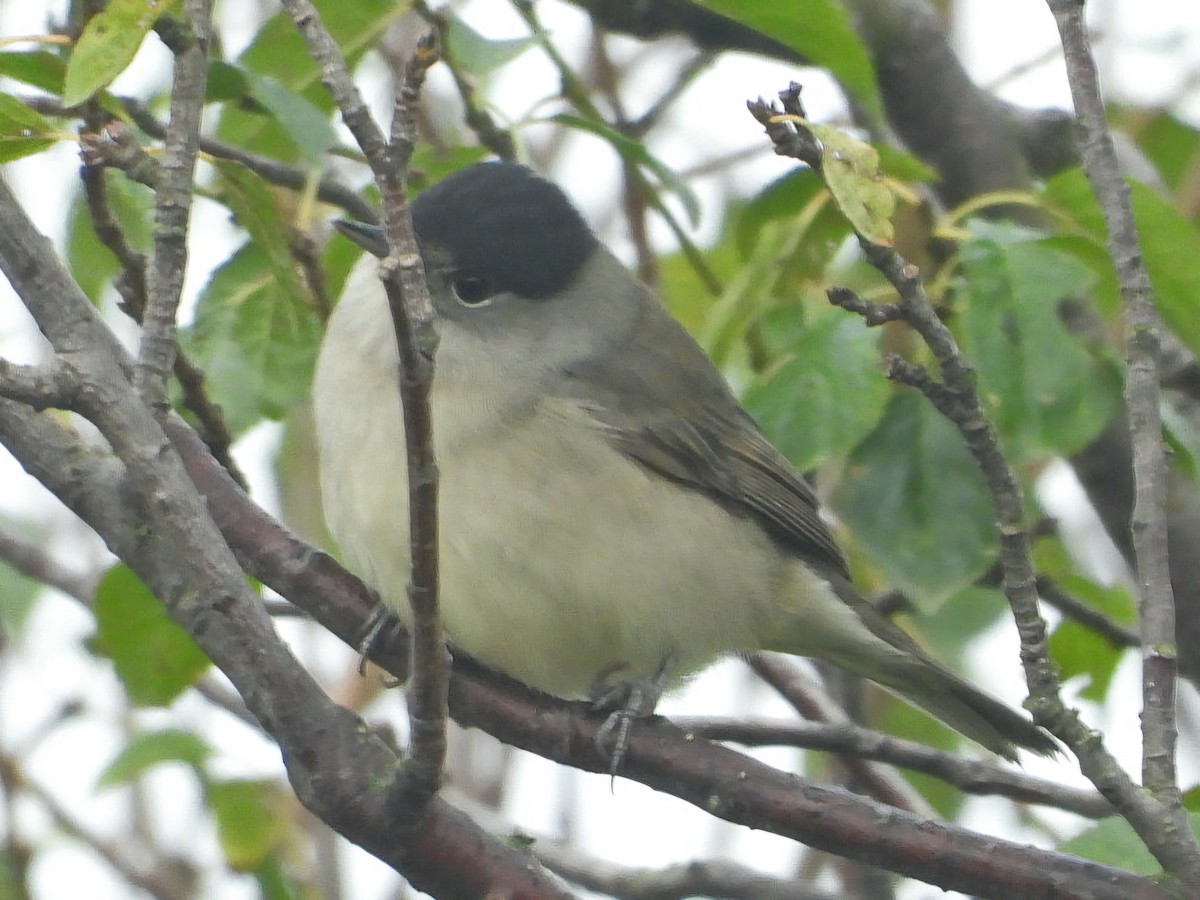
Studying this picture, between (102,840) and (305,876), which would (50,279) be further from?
(305,876)

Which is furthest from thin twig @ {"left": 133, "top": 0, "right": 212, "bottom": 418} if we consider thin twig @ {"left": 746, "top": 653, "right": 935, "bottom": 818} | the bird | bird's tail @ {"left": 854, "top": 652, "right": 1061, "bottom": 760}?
bird's tail @ {"left": 854, "top": 652, "right": 1061, "bottom": 760}

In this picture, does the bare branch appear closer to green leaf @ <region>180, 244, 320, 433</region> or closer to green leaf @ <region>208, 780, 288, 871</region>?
green leaf @ <region>180, 244, 320, 433</region>

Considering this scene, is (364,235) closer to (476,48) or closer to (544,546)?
(476,48)

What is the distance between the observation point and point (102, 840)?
163 inches

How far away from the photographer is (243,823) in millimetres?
3949

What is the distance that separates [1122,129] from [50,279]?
344cm

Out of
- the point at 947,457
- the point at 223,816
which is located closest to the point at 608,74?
the point at 947,457

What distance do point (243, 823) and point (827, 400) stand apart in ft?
6.16

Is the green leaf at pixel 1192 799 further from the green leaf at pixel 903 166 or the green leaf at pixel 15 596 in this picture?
the green leaf at pixel 15 596

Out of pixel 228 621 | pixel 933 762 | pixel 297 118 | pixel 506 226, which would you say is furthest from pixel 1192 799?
pixel 297 118

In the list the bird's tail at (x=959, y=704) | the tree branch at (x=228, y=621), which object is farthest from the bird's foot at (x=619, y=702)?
the bird's tail at (x=959, y=704)

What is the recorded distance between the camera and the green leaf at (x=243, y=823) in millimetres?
3914

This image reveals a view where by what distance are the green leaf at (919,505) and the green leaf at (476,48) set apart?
1.04 m

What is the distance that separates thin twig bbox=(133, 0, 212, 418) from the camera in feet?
6.95
